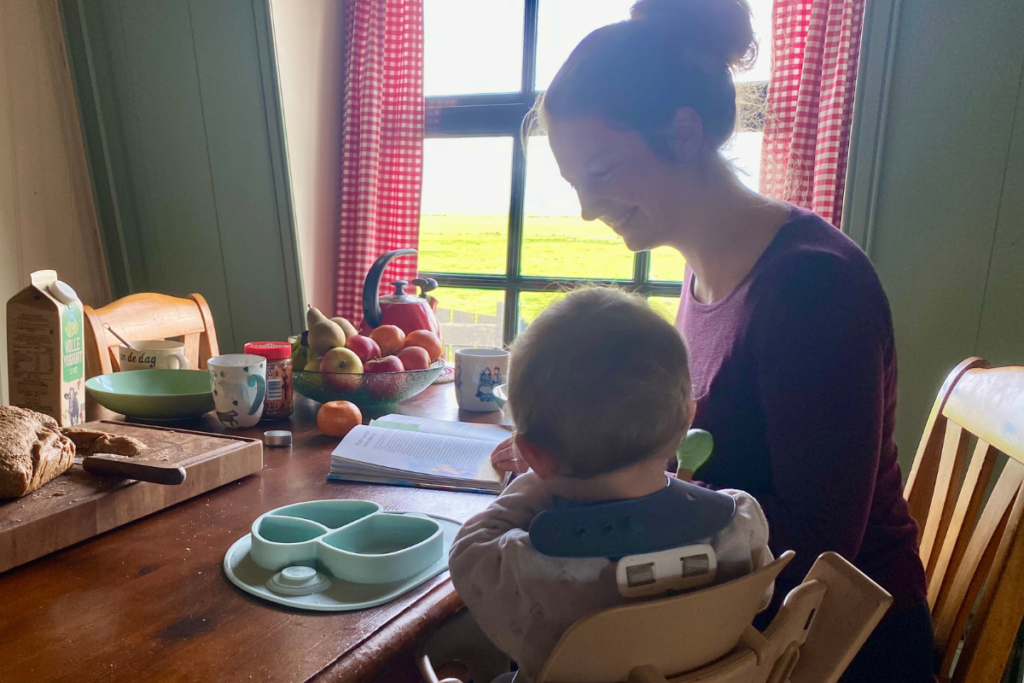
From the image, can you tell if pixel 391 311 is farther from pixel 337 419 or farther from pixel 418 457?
pixel 418 457

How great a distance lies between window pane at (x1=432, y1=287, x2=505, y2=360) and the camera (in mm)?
2637

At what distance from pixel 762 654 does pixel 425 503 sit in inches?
18.4

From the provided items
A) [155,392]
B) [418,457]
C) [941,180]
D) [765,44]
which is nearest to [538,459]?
[418,457]

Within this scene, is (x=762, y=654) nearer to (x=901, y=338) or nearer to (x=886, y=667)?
(x=886, y=667)

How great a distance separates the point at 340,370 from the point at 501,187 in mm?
1533

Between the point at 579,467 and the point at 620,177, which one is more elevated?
the point at 620,177

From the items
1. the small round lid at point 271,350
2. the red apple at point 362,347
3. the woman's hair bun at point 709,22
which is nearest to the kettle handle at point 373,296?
the red apple at point 362,347

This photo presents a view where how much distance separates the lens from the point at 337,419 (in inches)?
43.6

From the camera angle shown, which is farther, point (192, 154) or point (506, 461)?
point (192, 154)

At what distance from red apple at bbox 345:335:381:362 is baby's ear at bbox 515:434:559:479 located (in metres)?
0.75

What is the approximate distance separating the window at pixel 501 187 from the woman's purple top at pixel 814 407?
1.57 metres

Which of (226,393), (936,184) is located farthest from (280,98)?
(936,184)

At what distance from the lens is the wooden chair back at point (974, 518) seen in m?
0.77

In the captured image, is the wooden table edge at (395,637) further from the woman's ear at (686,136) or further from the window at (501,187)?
the window at (501,187)
